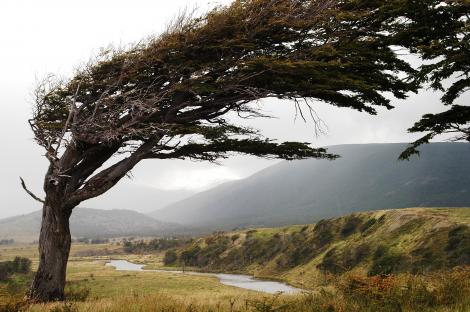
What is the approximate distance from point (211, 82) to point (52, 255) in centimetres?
674

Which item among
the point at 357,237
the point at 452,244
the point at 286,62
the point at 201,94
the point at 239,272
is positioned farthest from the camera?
the point at 239,272

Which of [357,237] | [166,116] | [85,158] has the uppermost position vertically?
[166,116]

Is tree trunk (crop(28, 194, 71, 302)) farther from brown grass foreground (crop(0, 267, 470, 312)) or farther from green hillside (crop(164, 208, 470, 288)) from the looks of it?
green hillside (crop(164, 208, 470, 288))

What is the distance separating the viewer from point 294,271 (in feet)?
260

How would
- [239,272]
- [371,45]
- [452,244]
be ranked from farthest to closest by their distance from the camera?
[239,272], [452,244], [371,45]

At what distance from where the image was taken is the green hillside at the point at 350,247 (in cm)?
5662

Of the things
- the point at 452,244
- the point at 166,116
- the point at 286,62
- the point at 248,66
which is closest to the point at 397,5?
the point at 286,62

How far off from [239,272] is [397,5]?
288ft

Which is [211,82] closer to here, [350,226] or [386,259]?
[386,259]

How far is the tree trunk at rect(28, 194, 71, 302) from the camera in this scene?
12031 millimetres

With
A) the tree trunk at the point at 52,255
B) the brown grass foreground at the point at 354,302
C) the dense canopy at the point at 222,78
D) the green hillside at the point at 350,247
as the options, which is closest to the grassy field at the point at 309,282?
the brown grass foreground at the point at 354,302

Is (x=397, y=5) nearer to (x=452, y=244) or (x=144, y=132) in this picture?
(x=144, y=132)

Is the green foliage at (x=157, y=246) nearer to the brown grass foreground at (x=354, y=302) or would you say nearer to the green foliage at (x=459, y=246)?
the green foliage at (x=459, y=246)

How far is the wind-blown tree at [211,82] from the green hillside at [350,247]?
28896 millimetres
